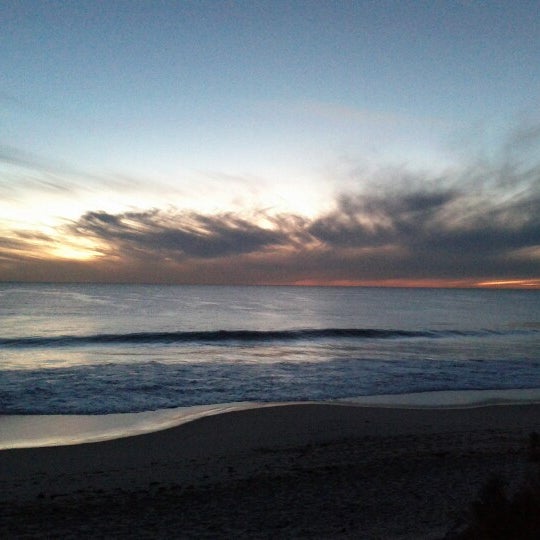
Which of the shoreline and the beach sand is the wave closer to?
→ the shoreline

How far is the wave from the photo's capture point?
3191cm

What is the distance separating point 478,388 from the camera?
18406mm

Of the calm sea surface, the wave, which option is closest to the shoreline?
the calm sea surface

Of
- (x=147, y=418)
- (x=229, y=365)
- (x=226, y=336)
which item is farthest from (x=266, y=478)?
(x=226, y=336)

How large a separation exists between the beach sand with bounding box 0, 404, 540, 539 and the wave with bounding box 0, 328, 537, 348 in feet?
75.1

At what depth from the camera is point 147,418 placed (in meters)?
13.3

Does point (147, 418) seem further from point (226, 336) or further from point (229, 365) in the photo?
point (226, 336)

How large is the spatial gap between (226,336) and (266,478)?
29.6 meters

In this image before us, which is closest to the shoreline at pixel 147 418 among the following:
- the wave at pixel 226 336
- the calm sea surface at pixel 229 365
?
the calm sea surface at pixel 229 365

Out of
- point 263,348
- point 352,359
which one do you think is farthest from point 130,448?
point 263,348

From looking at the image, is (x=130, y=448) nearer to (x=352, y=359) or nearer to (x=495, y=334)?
(x=352, y=359)

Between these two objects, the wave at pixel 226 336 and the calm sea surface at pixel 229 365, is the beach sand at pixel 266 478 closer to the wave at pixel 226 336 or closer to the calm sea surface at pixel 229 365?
the calm sea surface at pixel 229 365

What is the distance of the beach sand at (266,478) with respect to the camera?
660 centimetres

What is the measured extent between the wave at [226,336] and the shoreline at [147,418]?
1970 cm
